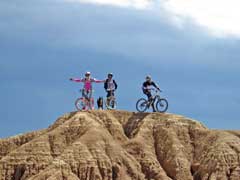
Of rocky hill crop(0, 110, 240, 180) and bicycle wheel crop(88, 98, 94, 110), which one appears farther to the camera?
bicycle wheel crop(88, 98, 94, 110)

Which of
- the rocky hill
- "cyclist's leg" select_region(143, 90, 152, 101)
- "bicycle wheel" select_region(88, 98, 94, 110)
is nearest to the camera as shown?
the rocky hill

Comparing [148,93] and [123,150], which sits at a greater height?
[148,93]

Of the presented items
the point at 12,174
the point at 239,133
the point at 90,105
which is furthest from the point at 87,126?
the point at 239,133

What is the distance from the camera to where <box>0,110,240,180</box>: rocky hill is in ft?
329

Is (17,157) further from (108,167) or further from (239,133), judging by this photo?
(239,133)

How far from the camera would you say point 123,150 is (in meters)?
103

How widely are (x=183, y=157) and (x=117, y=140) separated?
6950 millimetres

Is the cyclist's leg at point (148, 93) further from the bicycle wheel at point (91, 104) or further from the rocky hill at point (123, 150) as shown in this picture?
the bicycle wheel at point (91, 104)

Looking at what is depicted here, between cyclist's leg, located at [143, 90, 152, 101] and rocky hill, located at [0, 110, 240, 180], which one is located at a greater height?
cyclist's leg, located at [143, 90, 152, 101]

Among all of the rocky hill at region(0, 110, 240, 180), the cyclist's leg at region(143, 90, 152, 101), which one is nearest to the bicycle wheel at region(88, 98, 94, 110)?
the rocky hill at region(0, 110, 240, 180)

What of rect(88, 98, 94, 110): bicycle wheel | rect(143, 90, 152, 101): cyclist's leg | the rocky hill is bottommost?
the rocky hill

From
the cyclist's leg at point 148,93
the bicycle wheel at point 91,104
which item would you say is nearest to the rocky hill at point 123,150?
the bicycle wheel at point 91,104

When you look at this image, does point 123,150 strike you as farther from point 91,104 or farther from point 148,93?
point 148,93

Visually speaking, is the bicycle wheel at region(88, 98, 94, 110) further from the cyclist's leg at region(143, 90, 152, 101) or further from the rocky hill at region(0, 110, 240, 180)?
the cyclist's leg at region(143, 90, 152, 101)
